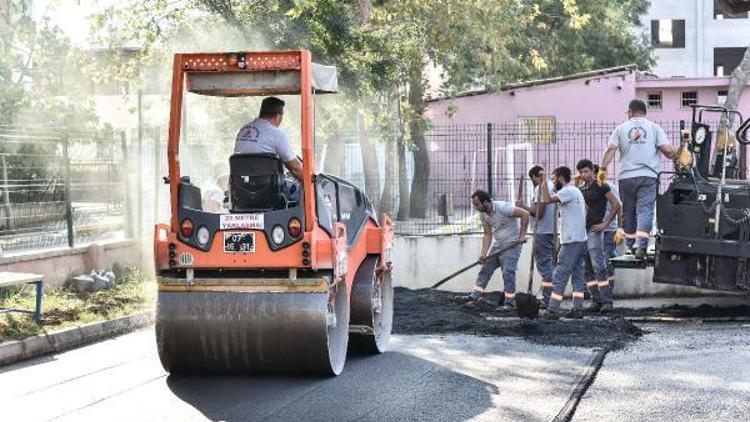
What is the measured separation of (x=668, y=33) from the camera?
2020 inches

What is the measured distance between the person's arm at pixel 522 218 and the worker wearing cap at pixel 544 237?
0.40ft

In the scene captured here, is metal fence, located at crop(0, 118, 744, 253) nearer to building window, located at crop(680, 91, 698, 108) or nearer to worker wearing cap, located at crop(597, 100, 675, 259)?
worker wearing cap, located at crop(597, 100, 675, 259)

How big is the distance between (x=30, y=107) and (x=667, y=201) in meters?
11.7

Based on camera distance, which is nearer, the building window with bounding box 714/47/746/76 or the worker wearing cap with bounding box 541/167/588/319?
the worker wearing cap with bounding box 541/167/588/319

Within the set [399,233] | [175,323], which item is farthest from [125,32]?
[175,323]

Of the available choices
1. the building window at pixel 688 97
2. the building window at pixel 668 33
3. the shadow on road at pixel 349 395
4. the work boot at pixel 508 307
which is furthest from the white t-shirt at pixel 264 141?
the building window at pixel 668 33

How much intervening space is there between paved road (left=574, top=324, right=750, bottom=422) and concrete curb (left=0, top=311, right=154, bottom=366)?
4908 mm

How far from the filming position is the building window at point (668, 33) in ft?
168

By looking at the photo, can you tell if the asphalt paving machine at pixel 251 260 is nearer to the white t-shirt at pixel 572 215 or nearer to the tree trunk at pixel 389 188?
the white t-shirt at pixel 572 215

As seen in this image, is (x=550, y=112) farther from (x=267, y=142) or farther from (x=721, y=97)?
(x=267, y=142)

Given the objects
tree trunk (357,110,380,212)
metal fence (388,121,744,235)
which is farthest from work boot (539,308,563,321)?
tree trunk (357,110,380,212)

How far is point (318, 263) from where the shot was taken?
843 centimetres

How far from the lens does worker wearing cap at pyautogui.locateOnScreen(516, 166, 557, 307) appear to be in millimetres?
13966

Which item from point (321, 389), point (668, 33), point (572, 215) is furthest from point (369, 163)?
point (668, 33)
